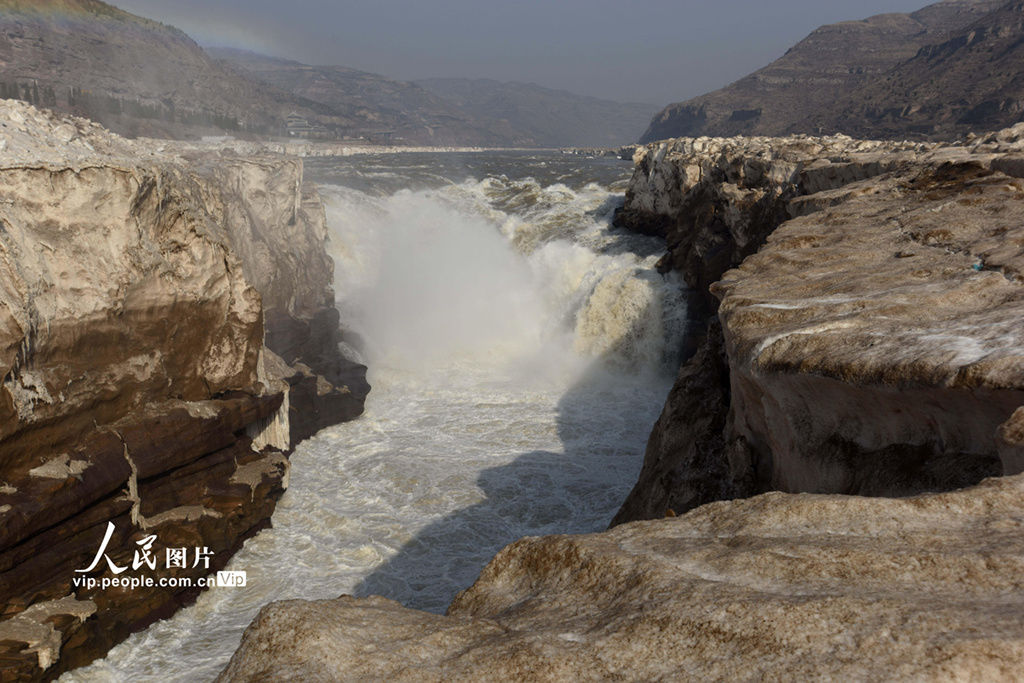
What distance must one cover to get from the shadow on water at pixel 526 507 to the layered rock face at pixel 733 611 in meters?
6.92

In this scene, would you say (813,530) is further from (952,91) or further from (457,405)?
(952,91)

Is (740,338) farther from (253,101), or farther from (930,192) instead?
(253,101)

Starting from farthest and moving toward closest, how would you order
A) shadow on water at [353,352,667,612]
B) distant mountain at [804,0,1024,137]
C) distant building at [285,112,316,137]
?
distant building at [285,112,316,137] < distant mountain at [804,0,1024,137] < shadow on water at [353,352,667,612]

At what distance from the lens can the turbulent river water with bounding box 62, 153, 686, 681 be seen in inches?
464

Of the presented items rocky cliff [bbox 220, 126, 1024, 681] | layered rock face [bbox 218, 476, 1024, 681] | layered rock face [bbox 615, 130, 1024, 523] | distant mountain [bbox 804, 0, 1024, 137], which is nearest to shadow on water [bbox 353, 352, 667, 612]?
layered rock face [bbox 615, 130, 1024, 523]

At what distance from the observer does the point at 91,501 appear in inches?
385

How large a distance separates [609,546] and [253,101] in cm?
14161

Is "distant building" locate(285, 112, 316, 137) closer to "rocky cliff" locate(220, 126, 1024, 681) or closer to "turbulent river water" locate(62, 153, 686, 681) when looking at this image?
"turbulent river water" locate(62, 153, 686, 681)

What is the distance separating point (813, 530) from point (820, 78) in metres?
176

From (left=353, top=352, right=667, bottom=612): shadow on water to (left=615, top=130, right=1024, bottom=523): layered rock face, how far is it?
3338mm

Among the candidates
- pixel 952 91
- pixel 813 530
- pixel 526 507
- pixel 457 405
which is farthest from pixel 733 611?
pixel 952 91

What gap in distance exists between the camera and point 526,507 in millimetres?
14242

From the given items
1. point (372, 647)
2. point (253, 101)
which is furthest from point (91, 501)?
point (253, 101)

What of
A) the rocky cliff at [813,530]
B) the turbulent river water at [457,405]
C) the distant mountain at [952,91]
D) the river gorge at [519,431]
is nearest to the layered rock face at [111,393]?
the river gorge at [519,431]
